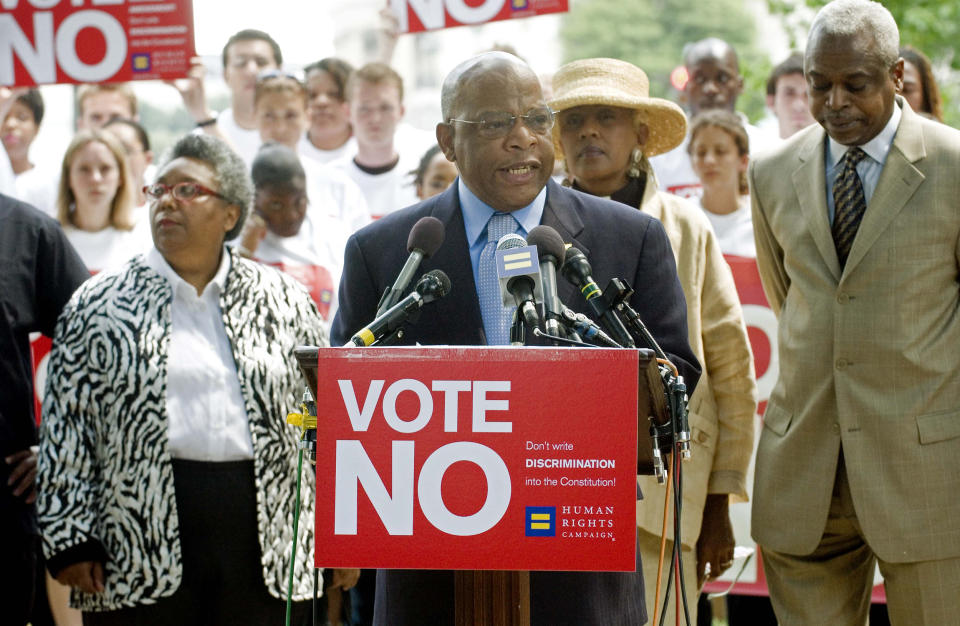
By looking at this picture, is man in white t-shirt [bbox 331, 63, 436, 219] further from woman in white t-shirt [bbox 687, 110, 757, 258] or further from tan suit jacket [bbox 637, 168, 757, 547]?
tan suit jacket [bbox 637, 168, 757, 547]

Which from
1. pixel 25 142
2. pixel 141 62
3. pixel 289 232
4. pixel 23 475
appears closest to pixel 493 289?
pixel 23 475

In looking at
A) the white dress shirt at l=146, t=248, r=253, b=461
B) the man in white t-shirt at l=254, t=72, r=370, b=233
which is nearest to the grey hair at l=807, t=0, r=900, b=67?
the white dress shirt at l=146, t=248, r=253, b=461

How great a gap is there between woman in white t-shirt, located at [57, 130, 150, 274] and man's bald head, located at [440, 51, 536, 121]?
4.32 meters

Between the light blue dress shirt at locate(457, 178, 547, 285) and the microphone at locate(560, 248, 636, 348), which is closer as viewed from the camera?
the microphone at locate(560, 248, 636, 348)

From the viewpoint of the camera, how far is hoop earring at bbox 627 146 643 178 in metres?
5.23

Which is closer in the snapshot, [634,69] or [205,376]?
[205,376]

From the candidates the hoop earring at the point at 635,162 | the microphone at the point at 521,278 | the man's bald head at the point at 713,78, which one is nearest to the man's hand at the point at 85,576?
the microphone at the point at 521,278

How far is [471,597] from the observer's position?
120 inches

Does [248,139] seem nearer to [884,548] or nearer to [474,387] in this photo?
[884,548]

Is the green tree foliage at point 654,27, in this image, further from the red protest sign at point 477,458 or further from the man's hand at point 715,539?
the red protest sign at point 477,458

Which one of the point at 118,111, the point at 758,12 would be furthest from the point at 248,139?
the point at 758,12

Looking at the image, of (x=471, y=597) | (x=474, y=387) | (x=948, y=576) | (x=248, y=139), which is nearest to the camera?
(x=474, y=387)

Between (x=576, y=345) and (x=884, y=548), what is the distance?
1.92m

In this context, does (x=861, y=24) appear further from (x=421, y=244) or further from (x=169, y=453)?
(x=169, y=453)
